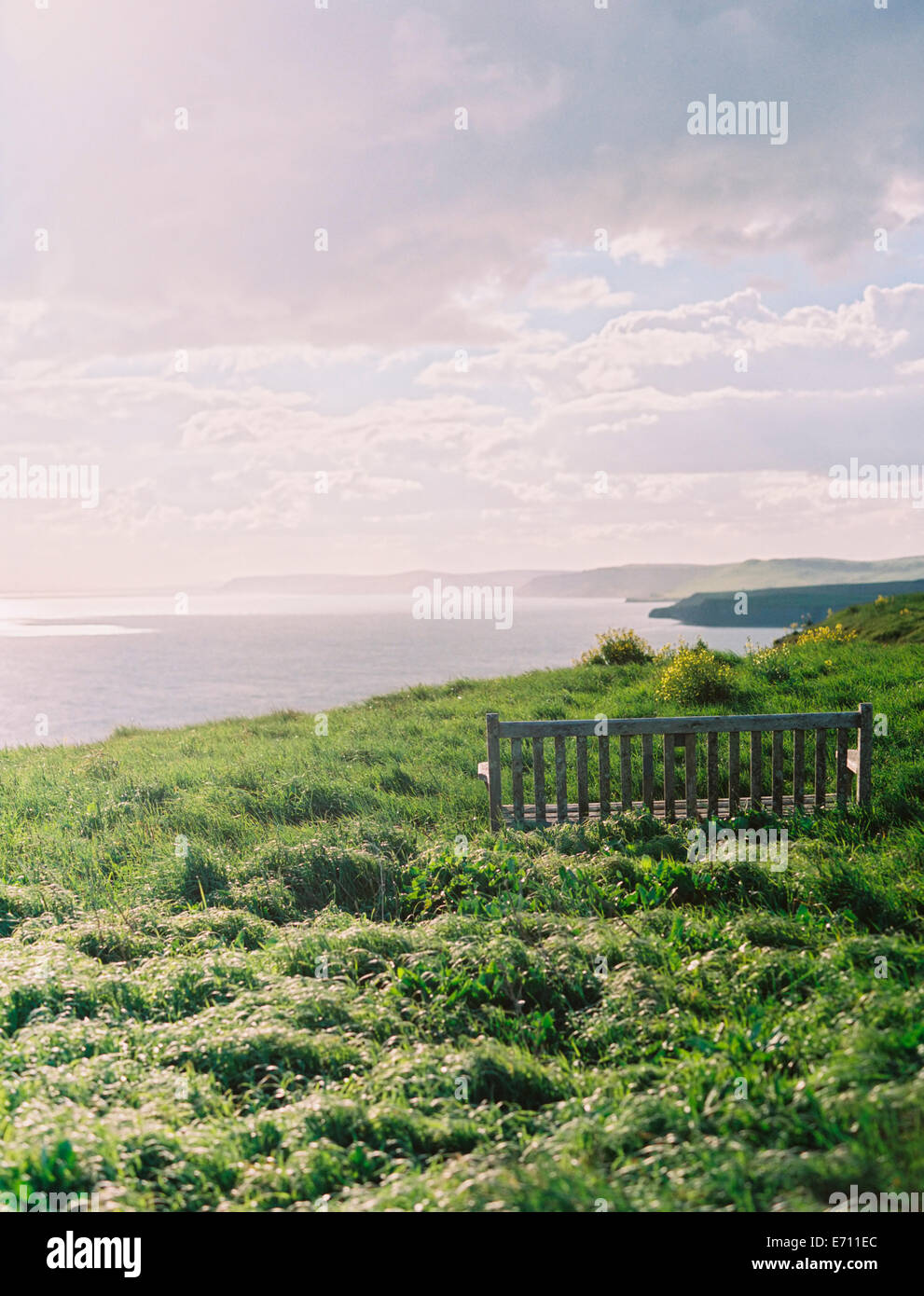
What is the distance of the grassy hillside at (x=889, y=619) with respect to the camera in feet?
70.9

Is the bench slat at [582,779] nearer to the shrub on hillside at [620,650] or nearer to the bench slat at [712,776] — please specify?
the bench slat at [712,776]

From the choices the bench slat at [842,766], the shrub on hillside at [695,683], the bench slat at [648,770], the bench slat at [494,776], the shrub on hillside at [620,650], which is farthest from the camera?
the shrub on hillside at [620,650]

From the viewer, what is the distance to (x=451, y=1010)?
4887mm

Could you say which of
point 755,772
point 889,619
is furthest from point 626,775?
point 889,619

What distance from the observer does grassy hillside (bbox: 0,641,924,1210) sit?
330cm

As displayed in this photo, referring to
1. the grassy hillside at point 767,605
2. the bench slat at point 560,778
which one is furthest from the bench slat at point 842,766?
the grassy hillside at point 767,605

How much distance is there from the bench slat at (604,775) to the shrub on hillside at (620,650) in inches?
508

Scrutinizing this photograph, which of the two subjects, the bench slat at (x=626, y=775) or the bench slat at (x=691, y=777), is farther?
the bench slat at (x=626, y=775)

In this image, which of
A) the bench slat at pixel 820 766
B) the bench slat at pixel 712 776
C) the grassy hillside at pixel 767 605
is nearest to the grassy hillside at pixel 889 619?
the bench slat at pixel 820 766

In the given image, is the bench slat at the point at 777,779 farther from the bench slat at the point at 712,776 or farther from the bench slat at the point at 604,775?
the bench slat at the point at 604,775

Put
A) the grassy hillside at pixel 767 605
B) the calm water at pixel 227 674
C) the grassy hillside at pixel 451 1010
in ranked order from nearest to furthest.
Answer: the grassy hillside at pixel 451 1010
the calm water at pixel 227 674
the grassy hillside at pixel 767 605

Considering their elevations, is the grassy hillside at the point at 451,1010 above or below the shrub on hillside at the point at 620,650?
below

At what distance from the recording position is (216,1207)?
3.29 meters

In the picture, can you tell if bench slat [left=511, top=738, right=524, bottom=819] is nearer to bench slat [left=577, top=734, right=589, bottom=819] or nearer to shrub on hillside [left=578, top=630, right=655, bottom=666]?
bench slat [left=577, top=734, right=589, bottom=819]
